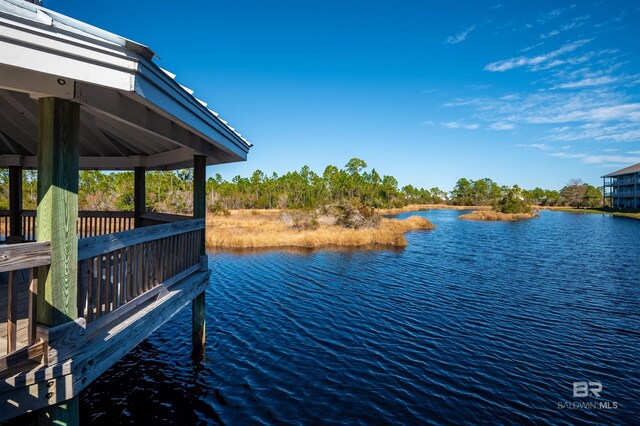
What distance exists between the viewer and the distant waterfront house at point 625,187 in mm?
79188

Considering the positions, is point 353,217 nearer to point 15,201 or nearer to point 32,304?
point 15,201

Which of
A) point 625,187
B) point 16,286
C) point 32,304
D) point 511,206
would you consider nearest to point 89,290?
point 32,304

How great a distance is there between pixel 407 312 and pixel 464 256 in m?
13.4

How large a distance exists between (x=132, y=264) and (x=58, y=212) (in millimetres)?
1642

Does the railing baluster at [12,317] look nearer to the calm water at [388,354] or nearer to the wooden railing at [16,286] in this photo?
the wooden railing at [16,286]

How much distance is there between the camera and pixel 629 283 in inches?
658

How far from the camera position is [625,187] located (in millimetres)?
85750

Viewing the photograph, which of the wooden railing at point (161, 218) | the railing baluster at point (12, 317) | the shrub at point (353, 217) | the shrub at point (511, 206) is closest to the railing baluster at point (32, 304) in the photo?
the railing baluster at point (12, 317)

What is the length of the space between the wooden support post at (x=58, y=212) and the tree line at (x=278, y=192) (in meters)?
24.8

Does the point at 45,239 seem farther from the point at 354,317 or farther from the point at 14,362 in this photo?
the point at 354,317

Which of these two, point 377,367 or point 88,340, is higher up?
point 88,340

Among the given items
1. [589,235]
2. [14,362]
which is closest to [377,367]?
[14,362]

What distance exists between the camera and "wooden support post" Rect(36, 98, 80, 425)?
3.18 meters

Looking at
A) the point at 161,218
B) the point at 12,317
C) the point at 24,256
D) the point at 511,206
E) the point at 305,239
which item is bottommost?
the point at 305,239
